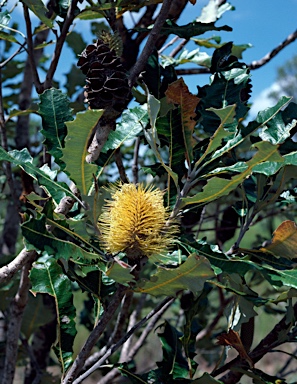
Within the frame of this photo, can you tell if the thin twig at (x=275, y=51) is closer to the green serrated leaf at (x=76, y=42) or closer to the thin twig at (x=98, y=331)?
the green serrated leaf at (x=76, y=42)

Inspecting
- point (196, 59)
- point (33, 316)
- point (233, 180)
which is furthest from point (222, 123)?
point (33, 316)

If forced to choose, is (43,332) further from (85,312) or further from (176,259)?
(176,259)

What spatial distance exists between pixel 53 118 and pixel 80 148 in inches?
6.7

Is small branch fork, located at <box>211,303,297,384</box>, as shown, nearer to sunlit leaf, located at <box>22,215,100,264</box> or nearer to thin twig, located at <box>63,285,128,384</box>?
thin twig, located at <box>63,285,128,384</box>

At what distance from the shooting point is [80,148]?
0.72 m

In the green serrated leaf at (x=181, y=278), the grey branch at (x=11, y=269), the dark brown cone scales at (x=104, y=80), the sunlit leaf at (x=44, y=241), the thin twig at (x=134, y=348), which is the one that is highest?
the dark brown cone scales at (x=104, y=80)

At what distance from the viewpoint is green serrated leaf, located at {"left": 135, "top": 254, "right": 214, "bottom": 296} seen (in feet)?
2.12

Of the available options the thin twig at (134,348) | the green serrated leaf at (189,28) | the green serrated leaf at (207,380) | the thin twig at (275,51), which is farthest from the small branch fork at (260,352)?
the thin twig at (275,51)

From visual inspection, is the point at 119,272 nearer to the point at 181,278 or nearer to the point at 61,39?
the point at 181,278

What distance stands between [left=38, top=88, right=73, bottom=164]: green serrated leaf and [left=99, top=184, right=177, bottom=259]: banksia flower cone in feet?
0.45

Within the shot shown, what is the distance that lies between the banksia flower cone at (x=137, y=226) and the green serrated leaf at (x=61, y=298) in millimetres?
132

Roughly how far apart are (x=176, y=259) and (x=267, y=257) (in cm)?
15

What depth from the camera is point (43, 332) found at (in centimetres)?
161

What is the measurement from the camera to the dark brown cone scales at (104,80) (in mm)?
853
